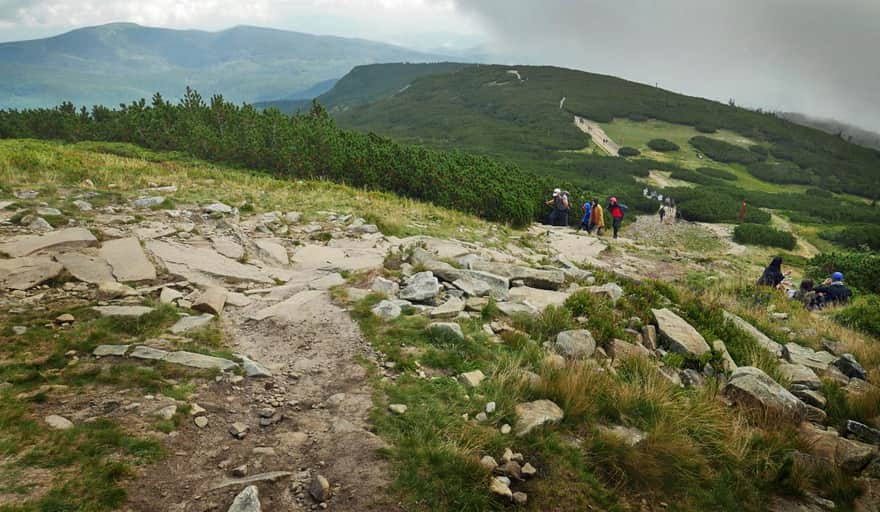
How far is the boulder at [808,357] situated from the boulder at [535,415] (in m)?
6.22

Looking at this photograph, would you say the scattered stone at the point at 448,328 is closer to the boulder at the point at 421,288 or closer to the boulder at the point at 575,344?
the boulder at the point at 421,288

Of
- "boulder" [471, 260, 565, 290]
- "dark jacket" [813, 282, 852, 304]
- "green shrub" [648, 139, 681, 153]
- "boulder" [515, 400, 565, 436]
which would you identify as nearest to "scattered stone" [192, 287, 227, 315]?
"boulder" [515, 400, 565, 436]

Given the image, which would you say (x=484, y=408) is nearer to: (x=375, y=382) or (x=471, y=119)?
(x=375, y=382)

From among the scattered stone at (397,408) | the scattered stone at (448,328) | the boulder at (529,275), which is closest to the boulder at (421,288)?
the scattered stone at (448,328)

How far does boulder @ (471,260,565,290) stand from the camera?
1034cm

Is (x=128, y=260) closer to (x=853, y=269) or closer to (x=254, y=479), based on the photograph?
(x=254, y=479)

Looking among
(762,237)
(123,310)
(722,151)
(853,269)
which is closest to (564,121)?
(722,151)

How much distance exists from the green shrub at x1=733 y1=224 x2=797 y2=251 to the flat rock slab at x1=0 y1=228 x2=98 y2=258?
1554 inches

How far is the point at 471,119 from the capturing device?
473 feet

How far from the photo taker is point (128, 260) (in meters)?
8.55

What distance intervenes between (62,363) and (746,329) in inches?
448

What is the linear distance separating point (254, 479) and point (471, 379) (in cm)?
271

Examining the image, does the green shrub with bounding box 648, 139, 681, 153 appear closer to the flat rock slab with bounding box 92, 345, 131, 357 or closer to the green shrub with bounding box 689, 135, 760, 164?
the green shrub with bounding box 689, 135, 760, 164

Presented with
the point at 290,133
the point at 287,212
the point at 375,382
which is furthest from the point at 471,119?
the point at 375,382
